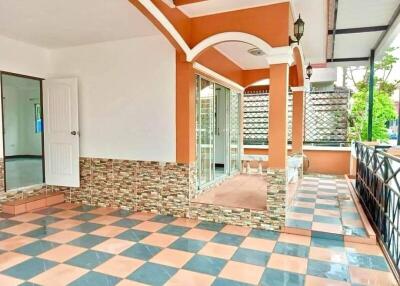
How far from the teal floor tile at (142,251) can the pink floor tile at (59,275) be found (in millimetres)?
489

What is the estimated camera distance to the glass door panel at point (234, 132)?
22.2 feet

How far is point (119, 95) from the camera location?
4.75 m

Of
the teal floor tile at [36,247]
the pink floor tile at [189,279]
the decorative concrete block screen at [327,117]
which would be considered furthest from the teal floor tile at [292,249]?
the decorative concrete block screen at [327,117]

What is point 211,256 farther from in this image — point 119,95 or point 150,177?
point 119,95

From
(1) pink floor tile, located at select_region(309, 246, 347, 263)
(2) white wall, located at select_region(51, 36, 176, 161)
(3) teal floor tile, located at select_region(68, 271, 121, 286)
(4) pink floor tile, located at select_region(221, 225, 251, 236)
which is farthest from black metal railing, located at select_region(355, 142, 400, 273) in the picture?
(2) white wall, located at select_region(51, 36, 176, 161)

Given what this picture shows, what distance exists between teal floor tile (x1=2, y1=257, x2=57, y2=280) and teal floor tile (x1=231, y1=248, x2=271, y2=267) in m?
1.80

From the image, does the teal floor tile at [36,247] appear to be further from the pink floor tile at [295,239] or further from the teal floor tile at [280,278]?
the pink floor tile at [295,239]

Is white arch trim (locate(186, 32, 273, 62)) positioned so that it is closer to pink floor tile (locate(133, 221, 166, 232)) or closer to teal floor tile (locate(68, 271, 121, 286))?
pink floor tile (locate(133, 221, 166, 232))

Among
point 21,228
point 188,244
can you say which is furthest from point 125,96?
point 188,244

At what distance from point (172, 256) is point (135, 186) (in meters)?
1.85

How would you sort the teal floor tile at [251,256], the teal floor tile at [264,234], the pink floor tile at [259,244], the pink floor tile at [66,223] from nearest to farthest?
the teal floor tile at [251,256], the pink floor tile at [259,244], the teal floor tile at [264,234], the pink floor tile at [66,223]

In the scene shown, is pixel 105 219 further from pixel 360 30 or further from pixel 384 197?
pixel 360 30

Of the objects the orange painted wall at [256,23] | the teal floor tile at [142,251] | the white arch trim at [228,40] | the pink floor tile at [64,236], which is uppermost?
the orange painted wall at [256,23]

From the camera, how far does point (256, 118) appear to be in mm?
8906
